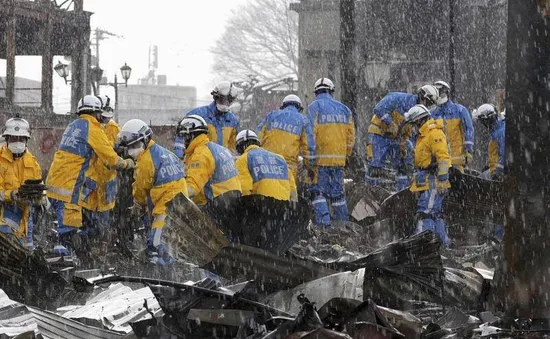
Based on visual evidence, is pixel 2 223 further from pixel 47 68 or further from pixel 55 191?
pixel 47 68

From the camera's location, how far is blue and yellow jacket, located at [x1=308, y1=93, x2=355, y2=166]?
13781 mm

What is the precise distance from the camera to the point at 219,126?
13.0 metres

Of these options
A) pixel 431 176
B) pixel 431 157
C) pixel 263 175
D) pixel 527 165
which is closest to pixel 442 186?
pixel 431 176

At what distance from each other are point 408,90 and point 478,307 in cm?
2144

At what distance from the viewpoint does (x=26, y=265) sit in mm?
8023

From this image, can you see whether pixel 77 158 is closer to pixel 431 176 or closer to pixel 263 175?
pixel 263 175

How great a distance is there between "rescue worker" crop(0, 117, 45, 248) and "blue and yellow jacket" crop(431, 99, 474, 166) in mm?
5605

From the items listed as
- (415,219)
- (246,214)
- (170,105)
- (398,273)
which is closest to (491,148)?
(415,219)

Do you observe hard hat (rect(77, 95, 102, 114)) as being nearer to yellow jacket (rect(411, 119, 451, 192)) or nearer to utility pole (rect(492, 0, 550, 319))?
yellow jacket (rect(411, 119, 451, 192))

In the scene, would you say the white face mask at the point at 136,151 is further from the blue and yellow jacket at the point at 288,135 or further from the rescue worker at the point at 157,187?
the blue and yellow jacket at the point at 288,135

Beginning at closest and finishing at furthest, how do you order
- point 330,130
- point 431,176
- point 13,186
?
point 13,186 < point 431,176 < point 330,130

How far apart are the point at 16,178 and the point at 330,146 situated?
4.27 meters

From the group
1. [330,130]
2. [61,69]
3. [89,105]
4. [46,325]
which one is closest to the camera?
[46,325]

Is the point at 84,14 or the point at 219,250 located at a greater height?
the point at 84,14
